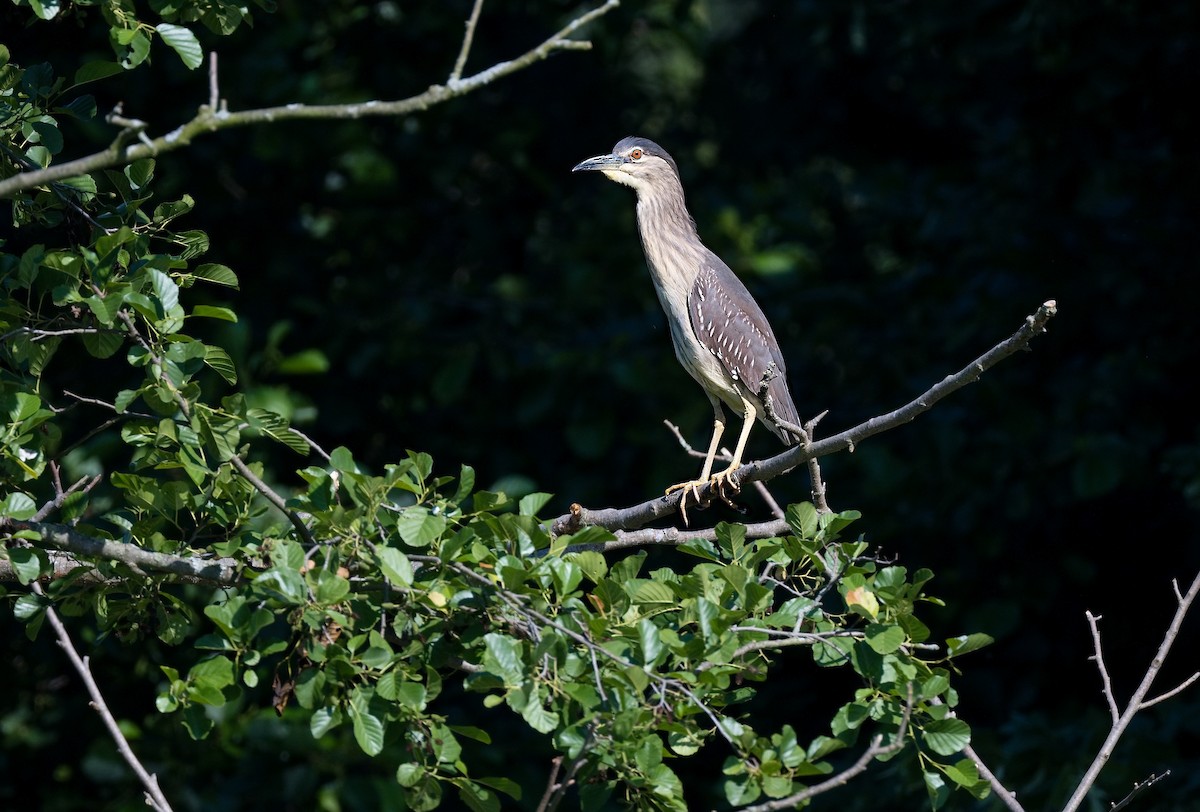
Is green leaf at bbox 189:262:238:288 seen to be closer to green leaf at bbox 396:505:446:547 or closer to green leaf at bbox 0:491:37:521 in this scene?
green leaf at bbox 0:491:37:521

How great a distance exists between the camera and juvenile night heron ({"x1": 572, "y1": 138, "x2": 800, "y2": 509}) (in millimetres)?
4461

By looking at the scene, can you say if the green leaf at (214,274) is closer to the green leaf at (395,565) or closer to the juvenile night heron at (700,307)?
the green leaf at (395,565)

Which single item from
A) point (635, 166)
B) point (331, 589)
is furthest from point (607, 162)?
point (331, 589)

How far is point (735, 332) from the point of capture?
4570mm

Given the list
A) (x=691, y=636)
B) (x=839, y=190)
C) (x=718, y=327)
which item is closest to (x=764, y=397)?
(x=691, y=636)

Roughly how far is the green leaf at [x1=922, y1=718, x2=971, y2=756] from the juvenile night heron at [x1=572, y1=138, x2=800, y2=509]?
5.65 feet

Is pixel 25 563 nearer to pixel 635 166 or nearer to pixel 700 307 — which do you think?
pixel 700 307

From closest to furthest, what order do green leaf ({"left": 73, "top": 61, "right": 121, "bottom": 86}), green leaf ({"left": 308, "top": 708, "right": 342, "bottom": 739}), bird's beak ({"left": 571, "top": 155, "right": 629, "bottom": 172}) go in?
green leaf ({"left": 308, "top": 708, "right": 342, "bottom": 739}), green leaf ({"left": 73, "top": 61, "right": 121, "bottom": 86}), bird's beak ({"left": 571, "top": 155, "right": 629, "bottom": 172})

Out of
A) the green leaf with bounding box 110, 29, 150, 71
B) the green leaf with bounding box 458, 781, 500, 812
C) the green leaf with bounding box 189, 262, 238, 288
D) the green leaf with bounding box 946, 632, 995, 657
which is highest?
Result: the green leaf with bounding box 110, 29, 150, 71

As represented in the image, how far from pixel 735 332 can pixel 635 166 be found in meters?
0.88

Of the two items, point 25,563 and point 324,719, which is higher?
point 25,563

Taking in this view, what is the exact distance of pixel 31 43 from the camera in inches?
165

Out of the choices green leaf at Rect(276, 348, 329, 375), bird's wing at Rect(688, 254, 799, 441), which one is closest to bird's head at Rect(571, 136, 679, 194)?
bird's wing at Rect(688, 254, 799, 441)

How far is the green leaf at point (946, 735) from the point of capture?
2268mm
